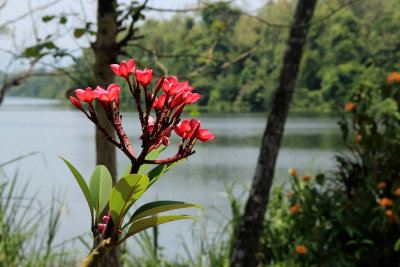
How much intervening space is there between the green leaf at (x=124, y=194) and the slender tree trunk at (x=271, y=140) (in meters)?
2.62

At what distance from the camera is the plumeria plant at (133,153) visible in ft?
1.28

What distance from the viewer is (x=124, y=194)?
39 cm

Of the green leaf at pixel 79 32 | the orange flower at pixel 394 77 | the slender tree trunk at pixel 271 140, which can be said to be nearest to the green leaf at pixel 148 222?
the green leaf at pixel 79 32

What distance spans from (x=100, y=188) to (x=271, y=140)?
2592 millimetres

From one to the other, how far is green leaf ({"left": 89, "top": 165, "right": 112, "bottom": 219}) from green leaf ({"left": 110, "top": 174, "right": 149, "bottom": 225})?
29mm

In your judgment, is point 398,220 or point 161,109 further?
point 398,220

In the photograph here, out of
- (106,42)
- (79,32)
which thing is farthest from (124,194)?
(79,32)

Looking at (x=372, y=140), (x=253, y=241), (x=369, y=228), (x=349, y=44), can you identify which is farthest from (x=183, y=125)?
(x=349, y=44)

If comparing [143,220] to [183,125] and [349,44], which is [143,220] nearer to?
[183,125]

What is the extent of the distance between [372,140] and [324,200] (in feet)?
2.02

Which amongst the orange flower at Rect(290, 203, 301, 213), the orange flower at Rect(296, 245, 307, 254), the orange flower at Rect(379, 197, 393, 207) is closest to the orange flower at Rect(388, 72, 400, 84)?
the orange flower at Rect(379, 197, 393, 207)

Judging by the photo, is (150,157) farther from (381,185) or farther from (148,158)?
(381,185)

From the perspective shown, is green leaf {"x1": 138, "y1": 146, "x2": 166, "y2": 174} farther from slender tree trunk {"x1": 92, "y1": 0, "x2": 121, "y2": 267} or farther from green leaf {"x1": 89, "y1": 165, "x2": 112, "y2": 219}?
slender tree trunk {"x1": 92, "y1": 0, "x2": 121, "y2": 267}

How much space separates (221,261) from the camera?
3.66 metres
